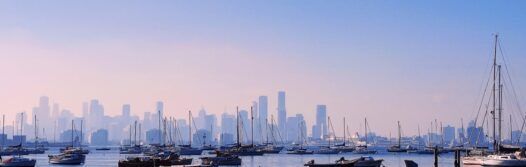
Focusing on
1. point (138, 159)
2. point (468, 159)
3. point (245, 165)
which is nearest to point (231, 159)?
point (245, 165)

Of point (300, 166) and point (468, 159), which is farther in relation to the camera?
point (300, 166)

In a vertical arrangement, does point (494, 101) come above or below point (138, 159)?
above

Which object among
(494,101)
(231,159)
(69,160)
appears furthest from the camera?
Answer: (69,160)

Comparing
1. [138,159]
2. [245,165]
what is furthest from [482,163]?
[245,165]

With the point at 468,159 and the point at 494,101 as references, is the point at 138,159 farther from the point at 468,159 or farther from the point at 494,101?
the point at 494,101

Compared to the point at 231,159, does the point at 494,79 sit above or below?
above

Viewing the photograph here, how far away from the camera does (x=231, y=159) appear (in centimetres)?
13425

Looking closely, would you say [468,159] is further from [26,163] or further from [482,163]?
[26,163]

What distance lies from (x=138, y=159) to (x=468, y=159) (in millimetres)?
42333

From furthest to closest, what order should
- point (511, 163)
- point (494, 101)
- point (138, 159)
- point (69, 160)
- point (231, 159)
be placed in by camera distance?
point (69, 160), point (231, 159), point (494, 101), point (138, 159), point (511, 163)

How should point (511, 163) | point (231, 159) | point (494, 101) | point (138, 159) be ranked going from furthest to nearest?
point (231, 159) → point (494, 101) → point (138, 159) → point (511, 163)

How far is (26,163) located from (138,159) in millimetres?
19020

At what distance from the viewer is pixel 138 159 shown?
100438mm

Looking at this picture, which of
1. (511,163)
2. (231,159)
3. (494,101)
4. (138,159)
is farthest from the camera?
(231,159)
